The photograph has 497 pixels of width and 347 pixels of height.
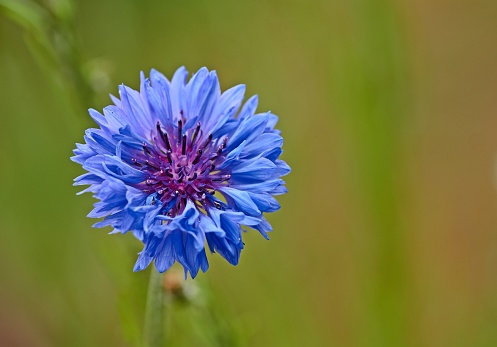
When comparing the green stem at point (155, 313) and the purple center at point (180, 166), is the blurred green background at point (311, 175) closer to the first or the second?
the green stem at point (155, 313)

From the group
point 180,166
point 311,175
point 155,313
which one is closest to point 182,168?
point 180,166

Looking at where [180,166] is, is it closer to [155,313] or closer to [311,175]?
[155,313]

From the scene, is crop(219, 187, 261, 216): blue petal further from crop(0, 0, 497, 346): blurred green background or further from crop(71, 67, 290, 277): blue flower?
crop(0, 0, 497, 346): blurred green background

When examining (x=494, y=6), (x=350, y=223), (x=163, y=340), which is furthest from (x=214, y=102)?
(x=494, y=6)

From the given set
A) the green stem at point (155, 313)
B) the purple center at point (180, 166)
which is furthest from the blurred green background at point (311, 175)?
the purple center at point (180, 166)

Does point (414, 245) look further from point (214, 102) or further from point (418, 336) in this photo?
point (214, 102)
